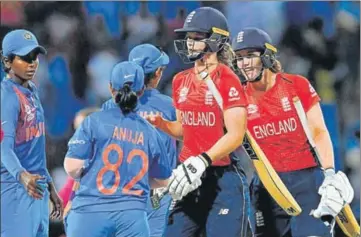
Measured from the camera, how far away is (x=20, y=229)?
5559mm

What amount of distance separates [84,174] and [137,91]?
0.57 m

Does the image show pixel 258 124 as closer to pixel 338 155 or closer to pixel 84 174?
pixel 84 174

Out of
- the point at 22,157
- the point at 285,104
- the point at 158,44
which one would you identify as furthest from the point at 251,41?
the point at 158,44

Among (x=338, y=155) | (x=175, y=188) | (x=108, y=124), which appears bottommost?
(x=338, y=155)

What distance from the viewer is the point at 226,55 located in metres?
5.23

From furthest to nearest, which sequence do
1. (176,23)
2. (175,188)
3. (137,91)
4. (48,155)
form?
(176,23)
(48,155)
(137,91)
(175,188)

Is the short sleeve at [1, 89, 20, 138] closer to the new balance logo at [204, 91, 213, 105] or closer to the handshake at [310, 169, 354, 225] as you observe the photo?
the new balance logo at [204, 91, 213, 105]

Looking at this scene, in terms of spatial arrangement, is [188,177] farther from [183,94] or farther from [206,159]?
[183,94]

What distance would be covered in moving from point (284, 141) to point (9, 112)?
170 centimetres

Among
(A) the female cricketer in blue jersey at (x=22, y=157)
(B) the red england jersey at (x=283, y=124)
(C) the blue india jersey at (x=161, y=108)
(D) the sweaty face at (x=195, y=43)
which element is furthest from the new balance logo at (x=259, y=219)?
(A) the female cricketer in blue jersey at (x=22, y=157)

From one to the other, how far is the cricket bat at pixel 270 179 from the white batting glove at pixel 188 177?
2.52ft

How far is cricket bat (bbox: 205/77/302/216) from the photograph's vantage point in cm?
553

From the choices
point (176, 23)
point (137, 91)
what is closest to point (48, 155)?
point (176, 23)

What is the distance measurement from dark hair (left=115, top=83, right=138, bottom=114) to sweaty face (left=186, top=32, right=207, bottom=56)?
0.41 metres
